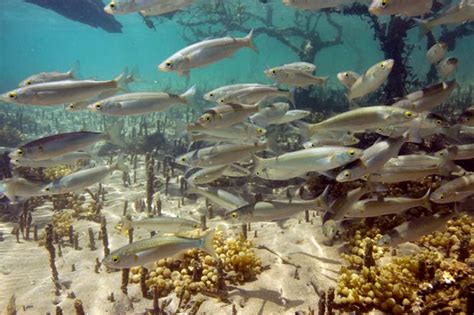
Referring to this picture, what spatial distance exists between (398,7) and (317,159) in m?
2.65

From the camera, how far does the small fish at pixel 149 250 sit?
4.07 metres

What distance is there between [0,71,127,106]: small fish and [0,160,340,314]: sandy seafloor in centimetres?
287

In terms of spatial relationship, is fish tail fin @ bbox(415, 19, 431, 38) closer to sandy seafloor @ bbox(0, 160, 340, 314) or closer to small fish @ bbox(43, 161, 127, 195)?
sandy seafloor @ bbox(0, 160, 340, 314)

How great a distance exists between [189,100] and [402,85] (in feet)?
36.7

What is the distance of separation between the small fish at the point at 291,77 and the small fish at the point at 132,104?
1885 millimetres

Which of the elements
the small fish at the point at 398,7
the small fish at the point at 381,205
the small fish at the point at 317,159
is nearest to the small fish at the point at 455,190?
the small fish at the point at 381,205

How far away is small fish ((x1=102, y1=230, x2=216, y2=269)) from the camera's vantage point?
4.07 m

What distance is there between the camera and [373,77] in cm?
544

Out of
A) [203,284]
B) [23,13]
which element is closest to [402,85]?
[203,284]

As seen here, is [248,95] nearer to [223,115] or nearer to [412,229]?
[223,115]

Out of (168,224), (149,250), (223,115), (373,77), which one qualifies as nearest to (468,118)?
(373,77)

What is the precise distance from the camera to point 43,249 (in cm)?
722

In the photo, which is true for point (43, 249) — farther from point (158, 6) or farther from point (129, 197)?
point (158, 6)

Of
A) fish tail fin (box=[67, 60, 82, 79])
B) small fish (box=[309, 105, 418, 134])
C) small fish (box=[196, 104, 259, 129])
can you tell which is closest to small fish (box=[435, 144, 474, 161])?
small fish (box=[309, 105, 418, 134])
